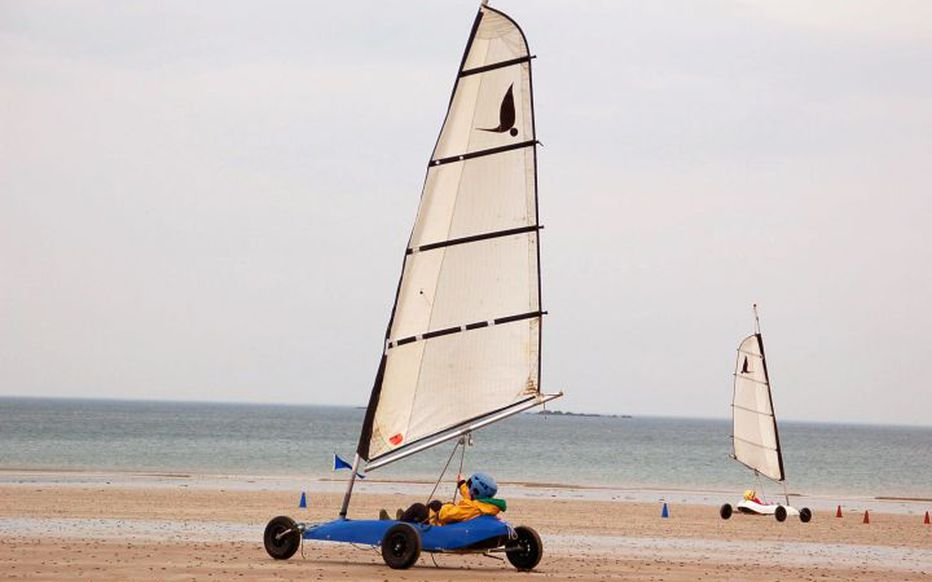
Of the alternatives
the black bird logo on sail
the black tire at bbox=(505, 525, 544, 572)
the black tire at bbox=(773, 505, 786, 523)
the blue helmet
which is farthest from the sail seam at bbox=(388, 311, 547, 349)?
the black tire at bbox=(773, 505, 786, 523)

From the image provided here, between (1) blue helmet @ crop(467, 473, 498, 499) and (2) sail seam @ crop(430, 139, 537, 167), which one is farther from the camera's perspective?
(1) blue helmet @ crop(467, 473, 498, 499)

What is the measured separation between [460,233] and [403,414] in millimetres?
2749

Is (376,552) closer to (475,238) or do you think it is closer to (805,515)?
(475,238)

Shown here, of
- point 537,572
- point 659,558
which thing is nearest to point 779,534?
point 659,558

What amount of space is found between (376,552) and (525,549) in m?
3.25

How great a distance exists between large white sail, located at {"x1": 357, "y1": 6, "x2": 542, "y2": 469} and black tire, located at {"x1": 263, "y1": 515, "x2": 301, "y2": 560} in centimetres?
196

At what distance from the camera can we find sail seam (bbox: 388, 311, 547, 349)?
19.6m

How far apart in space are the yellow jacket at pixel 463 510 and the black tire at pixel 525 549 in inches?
24.8

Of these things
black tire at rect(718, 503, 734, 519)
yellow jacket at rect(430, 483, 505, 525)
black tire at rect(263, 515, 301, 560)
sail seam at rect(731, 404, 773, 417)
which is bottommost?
black tire at rect(263, 515, 301, 560)

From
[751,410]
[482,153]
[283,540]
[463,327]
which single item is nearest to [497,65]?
[482,153]

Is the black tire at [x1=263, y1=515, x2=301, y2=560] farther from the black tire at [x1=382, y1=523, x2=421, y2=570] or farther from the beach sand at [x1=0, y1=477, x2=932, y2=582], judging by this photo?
the black tire at [x1=382, y1=523, x2=421, y2=570]

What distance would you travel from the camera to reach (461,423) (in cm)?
1977

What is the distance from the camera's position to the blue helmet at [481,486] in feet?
66.1

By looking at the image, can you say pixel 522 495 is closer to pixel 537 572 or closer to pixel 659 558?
pixel 659 558
